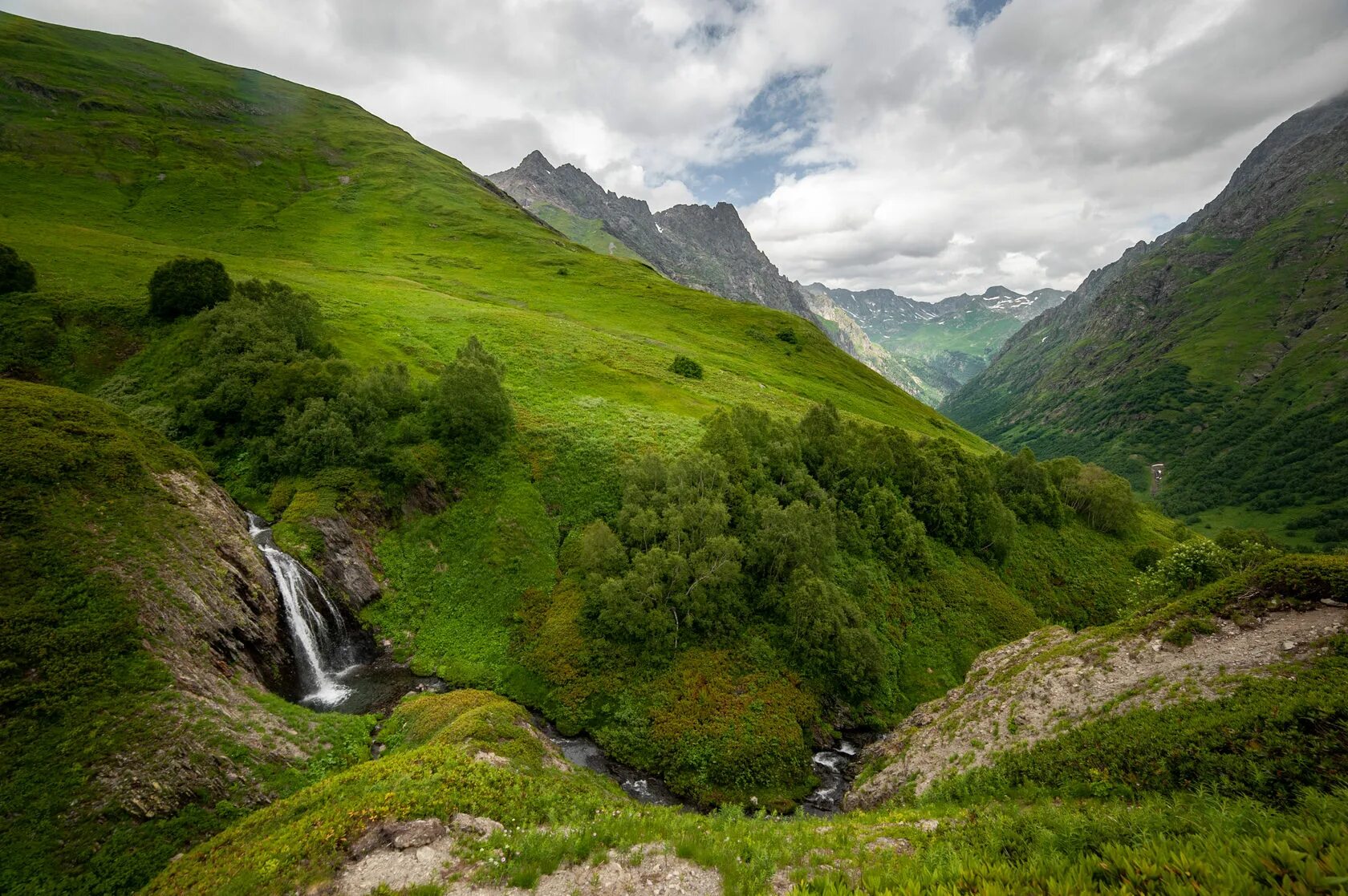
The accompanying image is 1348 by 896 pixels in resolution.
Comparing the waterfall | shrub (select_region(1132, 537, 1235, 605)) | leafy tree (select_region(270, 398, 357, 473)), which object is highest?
leafy tree (select_region(270, 398, 357, 473))

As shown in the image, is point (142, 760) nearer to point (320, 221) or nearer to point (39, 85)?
point (320, 221)

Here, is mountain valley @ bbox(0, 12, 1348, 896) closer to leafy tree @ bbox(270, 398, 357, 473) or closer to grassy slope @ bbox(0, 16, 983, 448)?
leafy tree @ bbox(270, 398, 357, 473)

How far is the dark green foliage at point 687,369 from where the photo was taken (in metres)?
78.8

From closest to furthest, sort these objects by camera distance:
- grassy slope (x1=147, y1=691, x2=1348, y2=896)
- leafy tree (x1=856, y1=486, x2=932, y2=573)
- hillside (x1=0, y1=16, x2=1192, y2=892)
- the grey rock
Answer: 1. grassy slope (x1=147, y1=691, x2=1348, y2=896)
2. the grey rock
3. hillside (x1=0, y1=16, x2=1192, y2=892)
4. leafy tree (x1=856, y1=486, x2=932, y2=573)

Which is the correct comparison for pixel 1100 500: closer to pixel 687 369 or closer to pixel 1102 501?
pixel 1102 501

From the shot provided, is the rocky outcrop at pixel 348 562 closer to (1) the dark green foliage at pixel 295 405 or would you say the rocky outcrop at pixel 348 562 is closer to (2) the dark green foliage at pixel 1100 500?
(1) the dark green foliage at pixel 295 405

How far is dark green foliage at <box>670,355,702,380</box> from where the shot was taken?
259ft

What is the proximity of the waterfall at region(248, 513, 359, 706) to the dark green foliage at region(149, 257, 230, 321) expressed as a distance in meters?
31.0

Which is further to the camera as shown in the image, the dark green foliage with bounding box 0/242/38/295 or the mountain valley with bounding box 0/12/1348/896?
the dark green foliage with bounding box 0/242/38/295

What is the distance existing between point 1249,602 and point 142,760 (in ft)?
130

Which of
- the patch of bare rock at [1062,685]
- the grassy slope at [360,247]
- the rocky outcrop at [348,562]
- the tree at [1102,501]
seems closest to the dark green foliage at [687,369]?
the grassy slope at [360,247]

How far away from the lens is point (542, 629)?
34.3 metres

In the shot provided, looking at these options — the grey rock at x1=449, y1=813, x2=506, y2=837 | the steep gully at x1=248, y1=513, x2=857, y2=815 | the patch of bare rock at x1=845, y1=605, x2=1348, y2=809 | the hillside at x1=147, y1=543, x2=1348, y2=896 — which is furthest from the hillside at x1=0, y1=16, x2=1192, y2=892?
the grey rock at x1=449, y1=813, x2=506, y2=837

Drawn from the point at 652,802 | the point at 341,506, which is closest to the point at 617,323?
the point at 341,506
